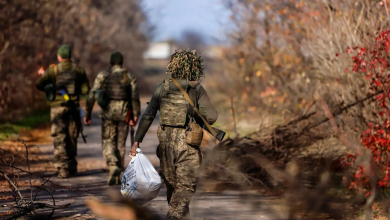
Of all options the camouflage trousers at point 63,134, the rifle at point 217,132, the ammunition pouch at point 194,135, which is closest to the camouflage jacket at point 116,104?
the camouflage trousers at point 63,134

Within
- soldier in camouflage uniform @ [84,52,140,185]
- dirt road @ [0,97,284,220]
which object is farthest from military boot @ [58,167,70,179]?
soldier in camouflage uniform @ [84,52,140,185]

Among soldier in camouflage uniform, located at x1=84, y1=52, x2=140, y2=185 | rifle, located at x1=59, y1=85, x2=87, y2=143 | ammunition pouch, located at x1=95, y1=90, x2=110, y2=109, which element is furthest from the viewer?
rifle, located at x1=59, y1=85, x2=87, y2=143

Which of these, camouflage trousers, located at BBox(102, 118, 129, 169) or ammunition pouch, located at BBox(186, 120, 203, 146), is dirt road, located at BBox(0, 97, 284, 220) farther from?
ammunition pouch, located at BBox(186, 120, 203, 146)

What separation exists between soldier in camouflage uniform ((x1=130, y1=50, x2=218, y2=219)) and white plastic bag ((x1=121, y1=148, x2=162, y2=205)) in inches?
5.8

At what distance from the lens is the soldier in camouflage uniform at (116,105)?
10.3m

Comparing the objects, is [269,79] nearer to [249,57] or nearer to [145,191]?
[249,57]

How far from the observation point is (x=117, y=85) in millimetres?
10359

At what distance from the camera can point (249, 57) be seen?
22688 mm

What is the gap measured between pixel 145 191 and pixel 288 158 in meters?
4.17

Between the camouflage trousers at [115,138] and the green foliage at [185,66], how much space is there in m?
3.78

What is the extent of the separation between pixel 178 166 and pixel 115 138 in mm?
3927

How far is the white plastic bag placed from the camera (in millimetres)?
6641

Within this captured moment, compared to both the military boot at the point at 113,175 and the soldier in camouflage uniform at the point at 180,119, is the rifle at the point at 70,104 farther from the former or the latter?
the soldier in camouflage uniform at the point at 180,119

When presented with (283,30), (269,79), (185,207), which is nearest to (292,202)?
(185,207)
